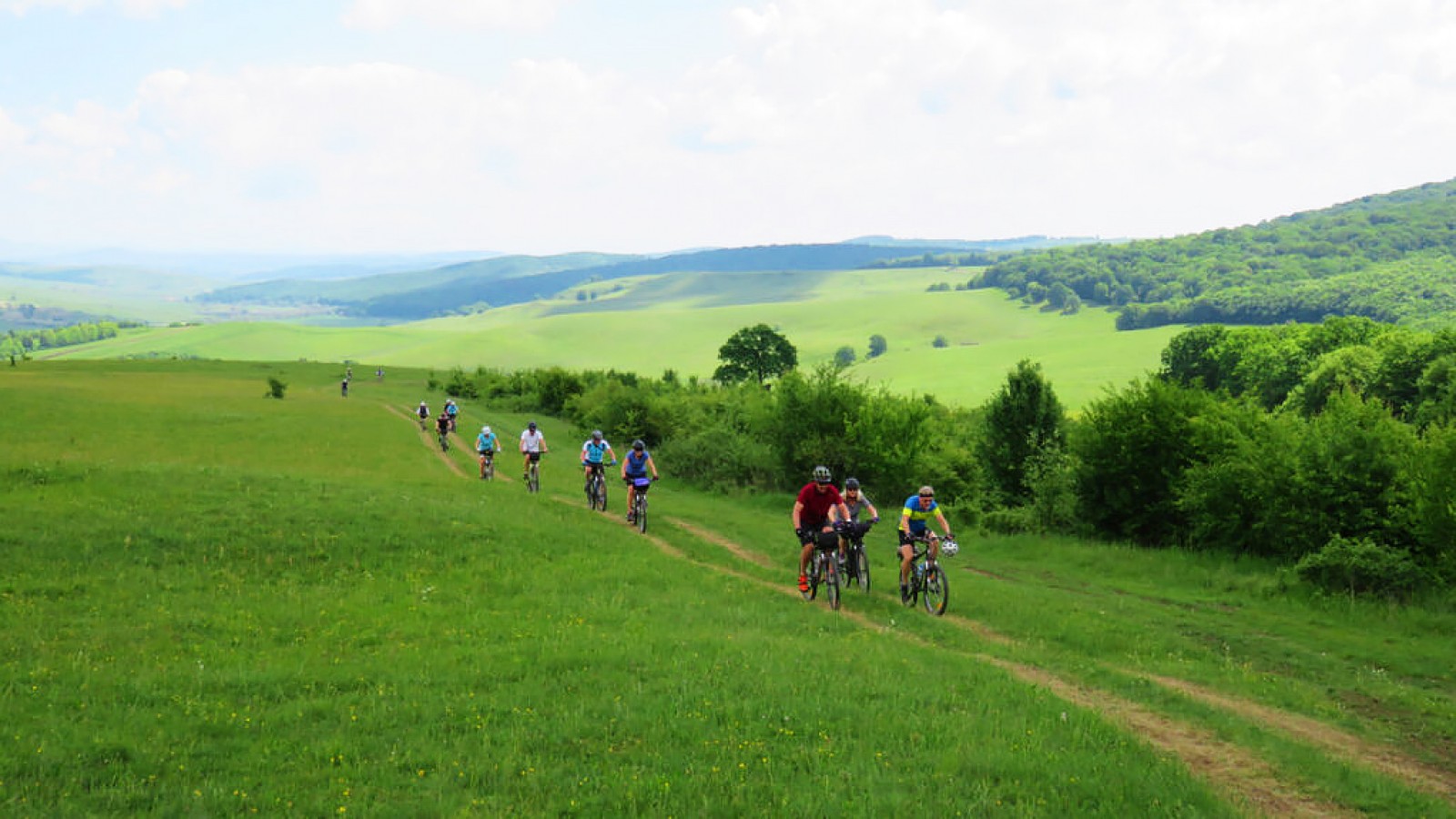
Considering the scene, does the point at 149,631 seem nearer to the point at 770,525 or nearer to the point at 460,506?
the point at 460,506

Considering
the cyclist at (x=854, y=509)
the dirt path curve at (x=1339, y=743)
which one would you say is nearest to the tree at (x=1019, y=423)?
the cyclist at (x=854, y=509)

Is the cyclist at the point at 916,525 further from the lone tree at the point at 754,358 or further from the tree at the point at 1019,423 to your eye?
the lone tree at the point at 754,358

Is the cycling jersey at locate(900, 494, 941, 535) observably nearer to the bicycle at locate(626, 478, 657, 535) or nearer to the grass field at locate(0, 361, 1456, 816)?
the grass field at locate(0, 361, 1456, 816)

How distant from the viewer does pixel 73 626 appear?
14.8m

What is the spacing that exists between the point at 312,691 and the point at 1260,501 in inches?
1068

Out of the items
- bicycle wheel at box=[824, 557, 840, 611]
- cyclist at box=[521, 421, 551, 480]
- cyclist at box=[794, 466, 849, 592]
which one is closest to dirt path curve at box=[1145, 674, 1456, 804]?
bicycle wheel at box=[824, 557, 840, 611]

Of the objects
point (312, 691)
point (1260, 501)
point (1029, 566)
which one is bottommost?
point (1029, 566)

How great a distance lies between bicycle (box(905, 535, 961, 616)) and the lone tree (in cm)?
9523

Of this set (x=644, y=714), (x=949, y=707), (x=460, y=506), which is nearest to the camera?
(x=644, y=714)

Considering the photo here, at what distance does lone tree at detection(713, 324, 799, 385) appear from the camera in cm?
11638

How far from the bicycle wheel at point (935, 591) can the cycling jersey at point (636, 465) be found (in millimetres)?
10265

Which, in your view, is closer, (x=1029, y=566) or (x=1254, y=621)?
(x=1254, y=621)

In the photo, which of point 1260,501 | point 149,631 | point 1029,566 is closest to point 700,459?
point 1029,566

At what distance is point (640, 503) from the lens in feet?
94.1
